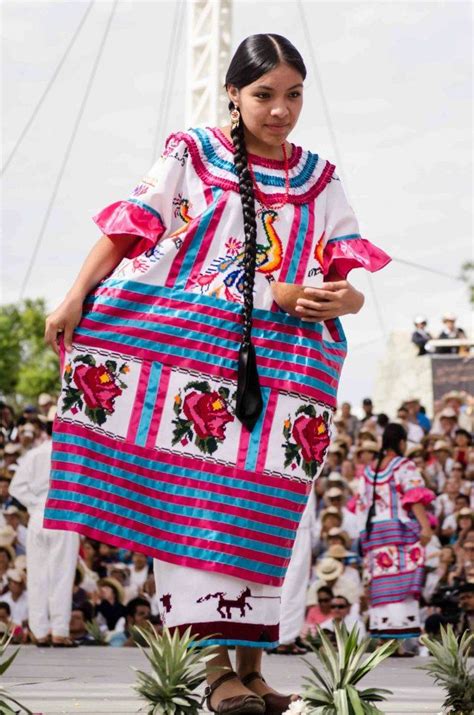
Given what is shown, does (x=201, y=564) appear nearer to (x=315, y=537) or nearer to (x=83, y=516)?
(x=83, y=516)

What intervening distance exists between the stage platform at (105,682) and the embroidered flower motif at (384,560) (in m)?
1.21

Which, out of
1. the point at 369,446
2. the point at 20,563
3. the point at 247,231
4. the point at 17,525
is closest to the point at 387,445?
the point at 369,446

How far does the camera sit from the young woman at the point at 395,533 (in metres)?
10.1

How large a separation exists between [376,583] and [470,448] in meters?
3.16

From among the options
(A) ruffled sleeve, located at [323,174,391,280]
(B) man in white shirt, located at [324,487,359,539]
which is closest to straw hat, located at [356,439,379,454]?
(B) man in white shirt, located at [324,487,359,539]

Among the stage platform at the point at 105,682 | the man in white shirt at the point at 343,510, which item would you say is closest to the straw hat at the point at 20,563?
the stage platform at the point at 105,682

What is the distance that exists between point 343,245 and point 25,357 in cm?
5216

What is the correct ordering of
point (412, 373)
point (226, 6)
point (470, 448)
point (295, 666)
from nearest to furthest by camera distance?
point (295, 666), point (470, 448), point (226, 6), point (412, 373)

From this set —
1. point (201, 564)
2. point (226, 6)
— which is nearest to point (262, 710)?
point (201, 564)

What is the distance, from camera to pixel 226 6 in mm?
16625

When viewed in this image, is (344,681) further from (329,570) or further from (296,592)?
(329,570)

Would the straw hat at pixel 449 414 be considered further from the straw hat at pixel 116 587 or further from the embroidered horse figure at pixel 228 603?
the embroidered horse figure at pixel 228 603

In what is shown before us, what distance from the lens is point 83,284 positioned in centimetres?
420

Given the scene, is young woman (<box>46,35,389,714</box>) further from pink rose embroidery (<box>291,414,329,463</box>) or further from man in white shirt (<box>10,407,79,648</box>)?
man in white shirt (<box>10,407,79,648</box>)
